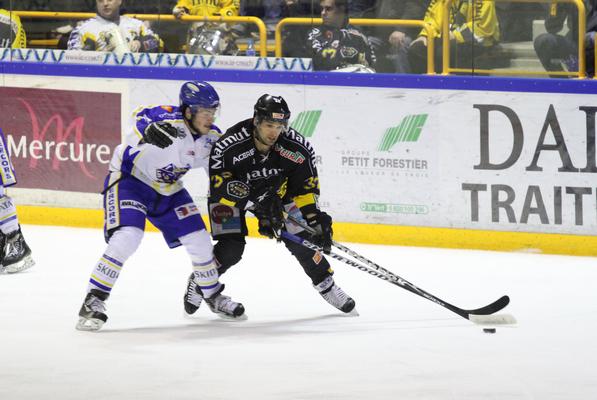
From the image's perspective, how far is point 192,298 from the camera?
5809 mm

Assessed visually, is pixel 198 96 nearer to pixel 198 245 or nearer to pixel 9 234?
pixel 198 245

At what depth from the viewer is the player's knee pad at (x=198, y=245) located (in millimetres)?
5586

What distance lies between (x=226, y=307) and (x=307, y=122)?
2.16 metres

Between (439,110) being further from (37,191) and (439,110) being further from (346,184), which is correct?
(37,191)

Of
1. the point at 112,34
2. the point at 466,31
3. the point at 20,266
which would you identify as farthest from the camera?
the point at 112,34

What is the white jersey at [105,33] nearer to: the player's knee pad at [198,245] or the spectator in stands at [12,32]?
the spectator in stands at [12,32]

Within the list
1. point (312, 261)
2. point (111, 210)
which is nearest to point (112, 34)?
point (111, 210)

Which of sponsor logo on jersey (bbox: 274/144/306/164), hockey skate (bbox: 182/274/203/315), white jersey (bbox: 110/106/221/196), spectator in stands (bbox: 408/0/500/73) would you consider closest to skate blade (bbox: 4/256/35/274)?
hockey skate (bbox: 182/274/203/315)

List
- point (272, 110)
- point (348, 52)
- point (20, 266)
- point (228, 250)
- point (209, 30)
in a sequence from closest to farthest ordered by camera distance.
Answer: point (272, 110), point (228, 250), point (20, 266), point (348, 52), point (209, 30)

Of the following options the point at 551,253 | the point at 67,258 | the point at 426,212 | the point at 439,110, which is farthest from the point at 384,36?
the point at 67,258

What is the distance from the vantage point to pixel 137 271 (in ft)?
22.6

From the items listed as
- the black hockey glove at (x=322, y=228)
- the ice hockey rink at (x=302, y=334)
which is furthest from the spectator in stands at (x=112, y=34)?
the black hockey glove at (x=322, y=228)

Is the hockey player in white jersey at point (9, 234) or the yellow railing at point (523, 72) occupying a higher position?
the yellow railing at point (523, 72)

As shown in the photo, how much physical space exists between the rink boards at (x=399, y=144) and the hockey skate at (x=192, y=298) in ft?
6.62
